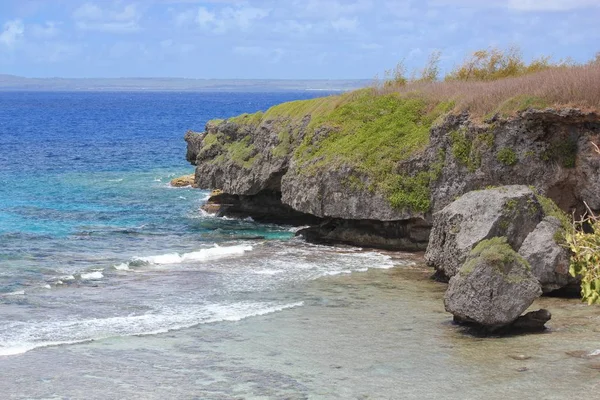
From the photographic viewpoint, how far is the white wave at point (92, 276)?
98.6 feet

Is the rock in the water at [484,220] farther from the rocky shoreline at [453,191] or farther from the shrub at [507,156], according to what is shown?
the shrub at [507,156]

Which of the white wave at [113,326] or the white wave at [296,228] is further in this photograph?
the white wave at [296,228]

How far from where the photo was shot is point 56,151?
84.8m

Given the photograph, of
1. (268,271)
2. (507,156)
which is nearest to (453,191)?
(507,156)

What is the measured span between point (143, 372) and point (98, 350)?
88.6 inches

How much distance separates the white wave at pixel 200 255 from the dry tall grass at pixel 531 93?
A: 1059 centimetres

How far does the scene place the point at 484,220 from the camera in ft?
88.8

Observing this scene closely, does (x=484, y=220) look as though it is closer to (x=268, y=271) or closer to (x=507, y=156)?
(x=507, y=156)

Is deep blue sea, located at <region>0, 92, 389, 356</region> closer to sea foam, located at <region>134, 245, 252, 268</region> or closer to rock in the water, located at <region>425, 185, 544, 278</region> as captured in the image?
sea foam, located at <region>134, 245, 252, 268</region>

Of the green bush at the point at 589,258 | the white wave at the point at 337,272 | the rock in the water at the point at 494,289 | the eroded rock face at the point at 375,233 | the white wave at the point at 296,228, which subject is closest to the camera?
the green bush at the point at 589,258

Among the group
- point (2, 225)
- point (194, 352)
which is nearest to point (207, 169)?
point (2, 225)

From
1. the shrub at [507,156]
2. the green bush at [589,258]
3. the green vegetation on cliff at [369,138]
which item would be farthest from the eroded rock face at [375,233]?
the green bush at [589,258]

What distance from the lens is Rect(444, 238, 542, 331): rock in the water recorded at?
22.0 m

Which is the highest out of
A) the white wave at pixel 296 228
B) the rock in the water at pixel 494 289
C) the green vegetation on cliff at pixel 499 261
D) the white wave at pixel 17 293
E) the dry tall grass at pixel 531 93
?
the dry tall grass at pixel 531 93
